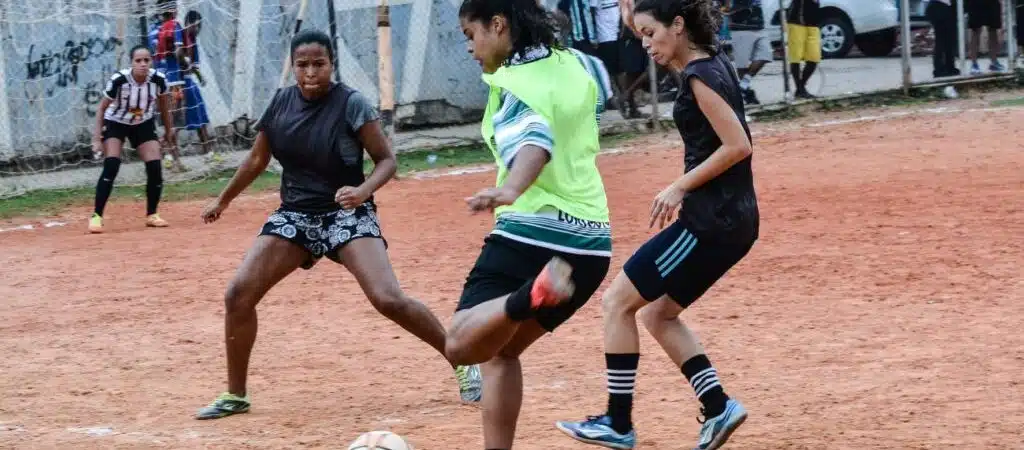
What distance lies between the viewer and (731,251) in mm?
5367

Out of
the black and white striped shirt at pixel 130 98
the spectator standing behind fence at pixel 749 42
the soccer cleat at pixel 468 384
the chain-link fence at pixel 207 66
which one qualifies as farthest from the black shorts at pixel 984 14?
the soccer cleat at pixel 468 384

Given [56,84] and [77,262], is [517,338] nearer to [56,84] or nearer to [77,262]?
[77,262]

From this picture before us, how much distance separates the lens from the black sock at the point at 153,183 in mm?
12477

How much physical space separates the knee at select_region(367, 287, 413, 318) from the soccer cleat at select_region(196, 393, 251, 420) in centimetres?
80

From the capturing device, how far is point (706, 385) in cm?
545

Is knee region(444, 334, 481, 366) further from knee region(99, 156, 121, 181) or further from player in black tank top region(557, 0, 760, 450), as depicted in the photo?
knee region(99, 156, 121, 181)

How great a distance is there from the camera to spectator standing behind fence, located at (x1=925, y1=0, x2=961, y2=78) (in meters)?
18.8

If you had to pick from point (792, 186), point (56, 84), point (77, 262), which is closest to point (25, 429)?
point (77, 262)

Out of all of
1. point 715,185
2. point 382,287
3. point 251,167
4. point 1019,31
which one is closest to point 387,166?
point 382,287

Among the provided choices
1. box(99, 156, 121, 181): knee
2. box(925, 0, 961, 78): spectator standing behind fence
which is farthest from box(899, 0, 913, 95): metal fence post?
box(99, 156, 121, 181): knee

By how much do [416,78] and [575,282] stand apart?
42.8ft

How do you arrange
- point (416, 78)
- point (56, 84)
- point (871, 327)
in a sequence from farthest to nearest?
point (416, 78)
point (56, 84)
point (871, 327)

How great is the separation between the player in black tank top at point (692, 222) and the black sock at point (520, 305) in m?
0.78

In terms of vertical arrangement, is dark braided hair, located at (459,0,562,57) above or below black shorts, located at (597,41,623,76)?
above
